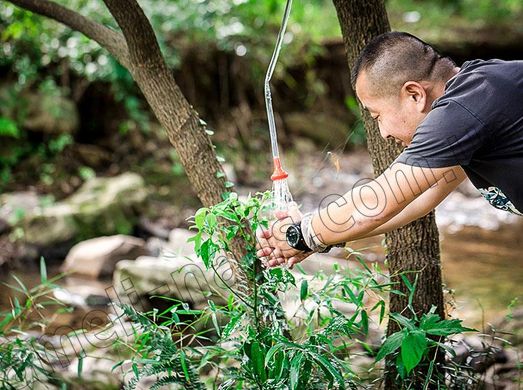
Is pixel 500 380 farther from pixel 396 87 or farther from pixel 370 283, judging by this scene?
pixel 396 87

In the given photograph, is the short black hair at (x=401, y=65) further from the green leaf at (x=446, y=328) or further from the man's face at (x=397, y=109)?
the green leaf at (x=446, y=328)

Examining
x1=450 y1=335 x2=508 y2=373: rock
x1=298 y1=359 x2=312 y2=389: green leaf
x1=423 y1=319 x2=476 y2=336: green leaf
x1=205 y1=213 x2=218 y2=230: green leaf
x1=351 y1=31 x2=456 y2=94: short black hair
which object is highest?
x1=351 y1=31 x2=456 y2=94: short black hair

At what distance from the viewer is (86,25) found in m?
2.84

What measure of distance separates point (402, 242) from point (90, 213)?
5018 mm

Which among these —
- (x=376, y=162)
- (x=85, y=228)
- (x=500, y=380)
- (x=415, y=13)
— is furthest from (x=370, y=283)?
(x=415, y=13)

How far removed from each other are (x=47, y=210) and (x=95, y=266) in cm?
111

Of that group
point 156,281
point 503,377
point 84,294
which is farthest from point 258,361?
point 84,294

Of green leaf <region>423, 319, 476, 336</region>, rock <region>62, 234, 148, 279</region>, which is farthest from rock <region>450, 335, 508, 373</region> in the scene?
rock <region>62, 234, 148, 279</region>

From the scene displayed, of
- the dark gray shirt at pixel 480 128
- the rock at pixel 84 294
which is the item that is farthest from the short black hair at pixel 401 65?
the rock at pixel 84 294

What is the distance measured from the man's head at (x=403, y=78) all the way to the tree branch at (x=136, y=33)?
89 cm

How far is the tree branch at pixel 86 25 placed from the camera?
2785 millimetres

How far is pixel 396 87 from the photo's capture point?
2078 mm

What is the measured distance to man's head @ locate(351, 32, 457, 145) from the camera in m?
2.08

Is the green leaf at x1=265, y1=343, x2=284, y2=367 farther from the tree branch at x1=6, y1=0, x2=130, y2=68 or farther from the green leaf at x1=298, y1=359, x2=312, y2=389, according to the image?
the tree branch at x1=6, y1=0, x2=130, y2=68
